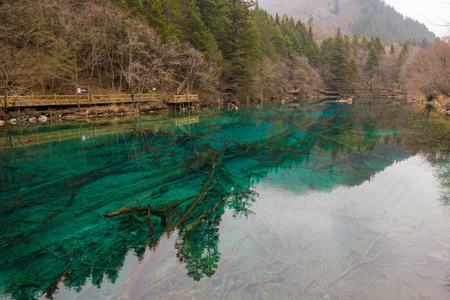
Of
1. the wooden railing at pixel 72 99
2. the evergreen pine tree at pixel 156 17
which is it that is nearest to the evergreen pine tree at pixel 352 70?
the evergreen pine tree at pixel 156 17

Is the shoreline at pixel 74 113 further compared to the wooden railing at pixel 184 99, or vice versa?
the wooden railing at pixel 184 99

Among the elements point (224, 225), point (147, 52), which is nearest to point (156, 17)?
point (147, 52)

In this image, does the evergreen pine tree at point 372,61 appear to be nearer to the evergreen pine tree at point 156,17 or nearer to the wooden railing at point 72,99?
the evergreen pine tree at point 156,17

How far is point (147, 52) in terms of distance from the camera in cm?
2616

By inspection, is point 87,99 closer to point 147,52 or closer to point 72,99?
point 72,99

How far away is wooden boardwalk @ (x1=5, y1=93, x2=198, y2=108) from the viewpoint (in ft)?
69.9

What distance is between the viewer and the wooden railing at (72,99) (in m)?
21.2

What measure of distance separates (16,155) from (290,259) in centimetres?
1309

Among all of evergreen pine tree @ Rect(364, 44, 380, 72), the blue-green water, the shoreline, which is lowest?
the blue-green water

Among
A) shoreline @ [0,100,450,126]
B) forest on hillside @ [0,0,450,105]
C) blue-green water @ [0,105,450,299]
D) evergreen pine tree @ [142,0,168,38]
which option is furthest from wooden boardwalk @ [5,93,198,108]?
blue-green water @ [0,105,450,299]

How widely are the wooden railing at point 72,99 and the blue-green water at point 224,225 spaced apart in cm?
1258

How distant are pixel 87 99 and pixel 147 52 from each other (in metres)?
8.21

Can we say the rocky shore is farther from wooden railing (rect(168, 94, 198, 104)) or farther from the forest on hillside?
the forest on hillside

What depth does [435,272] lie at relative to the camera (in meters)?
4.23
